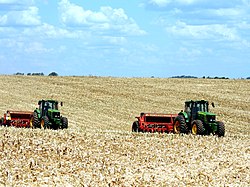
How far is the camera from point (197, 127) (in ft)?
108

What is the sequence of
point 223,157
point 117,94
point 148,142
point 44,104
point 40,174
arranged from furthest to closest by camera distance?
point 117,94 < point 44,104 < point 148,142 < point 223,157 < point 40,174

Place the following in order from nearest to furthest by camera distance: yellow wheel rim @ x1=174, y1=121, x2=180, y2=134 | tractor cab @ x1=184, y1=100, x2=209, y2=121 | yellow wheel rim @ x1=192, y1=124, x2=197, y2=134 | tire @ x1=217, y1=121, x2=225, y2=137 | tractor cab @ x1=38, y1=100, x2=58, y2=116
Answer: tire @ x1=217, y1=121, x2=225, y2=137 < yellow wheel rim @ x1=192, y1=124, x2=197, y2=134 < yellow wheel rim @ x1=174, y1=121, x2=180, y2=134 < tractor cab @ x1=184, y1=100, x2=209, y2=121 < tractor cab @ x1=38, y1=100, x2=58, y2=116

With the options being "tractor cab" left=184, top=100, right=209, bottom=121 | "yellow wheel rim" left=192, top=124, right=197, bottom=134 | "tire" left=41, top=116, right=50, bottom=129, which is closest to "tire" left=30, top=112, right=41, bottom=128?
"tire" left=41, top=116, right=50, bottom=129

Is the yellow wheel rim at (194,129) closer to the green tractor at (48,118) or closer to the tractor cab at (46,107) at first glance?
the green tractor at (48,118)

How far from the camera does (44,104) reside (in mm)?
38062

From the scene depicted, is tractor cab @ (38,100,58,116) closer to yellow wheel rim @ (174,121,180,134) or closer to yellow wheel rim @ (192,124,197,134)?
yellow wheel rim @ (174,121,180,134)

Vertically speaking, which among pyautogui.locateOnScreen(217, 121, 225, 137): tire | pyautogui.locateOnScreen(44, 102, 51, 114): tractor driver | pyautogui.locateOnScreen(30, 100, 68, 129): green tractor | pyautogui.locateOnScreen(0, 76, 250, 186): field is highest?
pyautogui.locateOnScreen(44, 102, 51, 114): tractor driver

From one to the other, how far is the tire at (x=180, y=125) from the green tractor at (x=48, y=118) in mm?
6894

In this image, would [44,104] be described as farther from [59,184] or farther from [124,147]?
[59,184]

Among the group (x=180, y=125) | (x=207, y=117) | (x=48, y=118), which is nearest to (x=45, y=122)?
(x=48, y=118)

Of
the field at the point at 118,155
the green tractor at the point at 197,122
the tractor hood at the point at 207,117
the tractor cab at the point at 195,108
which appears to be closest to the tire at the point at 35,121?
the field at the point at 118,155

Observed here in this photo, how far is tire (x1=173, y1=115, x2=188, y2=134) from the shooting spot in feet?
111

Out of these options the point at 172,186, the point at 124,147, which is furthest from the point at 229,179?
the point at 124,147

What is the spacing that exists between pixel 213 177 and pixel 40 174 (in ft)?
17.2
